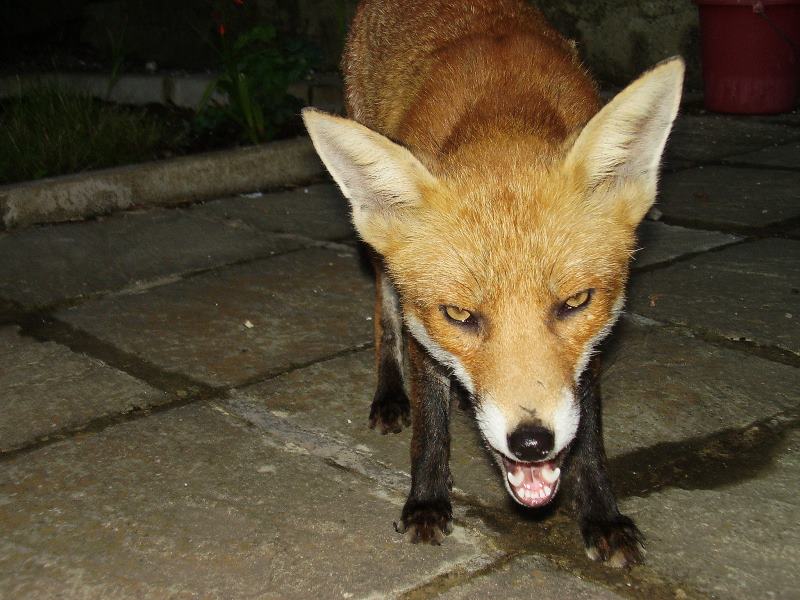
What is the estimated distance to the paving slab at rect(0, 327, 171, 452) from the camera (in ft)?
10.7

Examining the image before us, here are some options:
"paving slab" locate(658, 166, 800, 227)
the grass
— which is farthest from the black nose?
the grass

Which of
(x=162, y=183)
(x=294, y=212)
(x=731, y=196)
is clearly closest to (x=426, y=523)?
(x=294, y=212)

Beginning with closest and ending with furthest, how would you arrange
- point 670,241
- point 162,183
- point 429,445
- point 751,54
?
point 429,445 → point 670,241 → point 162,183 → point 751,54

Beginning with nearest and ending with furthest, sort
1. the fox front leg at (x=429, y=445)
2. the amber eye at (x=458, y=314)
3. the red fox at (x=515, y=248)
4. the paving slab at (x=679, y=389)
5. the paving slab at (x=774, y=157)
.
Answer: the red fox at (x=515, y=248) < the amber eye at (x=458, y=314) < the fox front leg at (x=429, y=445) < the paving slab at (x=679, y=389) < the paving slab at (x=774, y=157)

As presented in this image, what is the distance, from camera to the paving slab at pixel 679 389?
124 inches

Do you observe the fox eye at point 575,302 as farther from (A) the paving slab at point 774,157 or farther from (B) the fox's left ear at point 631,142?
(A) the paving slab at point 774,157

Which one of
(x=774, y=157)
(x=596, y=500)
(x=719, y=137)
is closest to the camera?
(x=596, y=500)

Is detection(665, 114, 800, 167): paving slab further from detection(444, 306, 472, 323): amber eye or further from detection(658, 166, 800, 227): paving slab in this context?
detection(444, 306, 472, 323): amber eye

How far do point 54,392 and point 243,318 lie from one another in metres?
0.94

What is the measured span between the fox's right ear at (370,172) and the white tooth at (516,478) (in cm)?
75

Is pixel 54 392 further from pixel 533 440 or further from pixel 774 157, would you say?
pixel 774 157

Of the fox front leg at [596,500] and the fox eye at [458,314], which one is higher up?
the fox eye at [458,314]

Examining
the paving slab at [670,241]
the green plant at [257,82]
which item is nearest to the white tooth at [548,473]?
the paving slab at [670,241]

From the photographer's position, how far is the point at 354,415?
3.35 m
